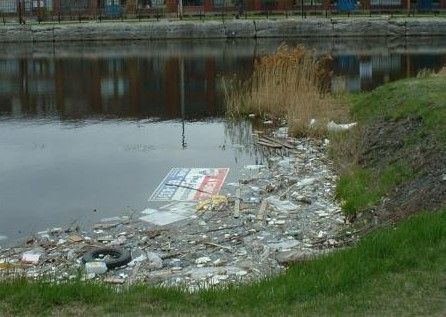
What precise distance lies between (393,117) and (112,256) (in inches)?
294

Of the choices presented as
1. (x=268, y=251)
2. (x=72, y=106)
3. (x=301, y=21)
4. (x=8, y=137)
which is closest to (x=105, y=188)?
(x=268, y=251)

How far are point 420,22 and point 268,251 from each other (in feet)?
144

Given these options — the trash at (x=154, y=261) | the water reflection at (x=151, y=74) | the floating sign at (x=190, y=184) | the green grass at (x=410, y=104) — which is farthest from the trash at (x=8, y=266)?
the water reflection at (x=151, y=74)

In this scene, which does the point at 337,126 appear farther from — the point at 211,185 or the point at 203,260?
the point at 203,260

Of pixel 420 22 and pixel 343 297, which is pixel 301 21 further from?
pixel 343 297

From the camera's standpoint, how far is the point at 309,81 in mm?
19969

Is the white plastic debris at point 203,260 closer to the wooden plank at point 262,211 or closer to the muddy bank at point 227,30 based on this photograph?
the wooden plank at point 262,211

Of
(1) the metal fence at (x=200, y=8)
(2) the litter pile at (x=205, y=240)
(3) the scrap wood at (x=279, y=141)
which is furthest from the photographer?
(1) the metal fence at (x=200, y=8)

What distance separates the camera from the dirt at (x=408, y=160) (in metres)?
9.77

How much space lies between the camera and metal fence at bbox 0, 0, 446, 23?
58.5 m

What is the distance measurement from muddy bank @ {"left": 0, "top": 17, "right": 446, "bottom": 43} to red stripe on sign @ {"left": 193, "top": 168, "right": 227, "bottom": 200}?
36.3 meters

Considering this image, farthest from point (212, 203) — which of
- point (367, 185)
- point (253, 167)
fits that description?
point (253, 167)

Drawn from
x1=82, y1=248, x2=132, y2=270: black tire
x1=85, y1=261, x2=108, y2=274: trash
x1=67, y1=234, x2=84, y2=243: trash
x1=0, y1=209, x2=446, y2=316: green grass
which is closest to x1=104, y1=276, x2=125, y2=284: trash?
x1=85, y1=261, x2=108, y2=274: trash

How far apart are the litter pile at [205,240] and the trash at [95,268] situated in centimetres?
1
